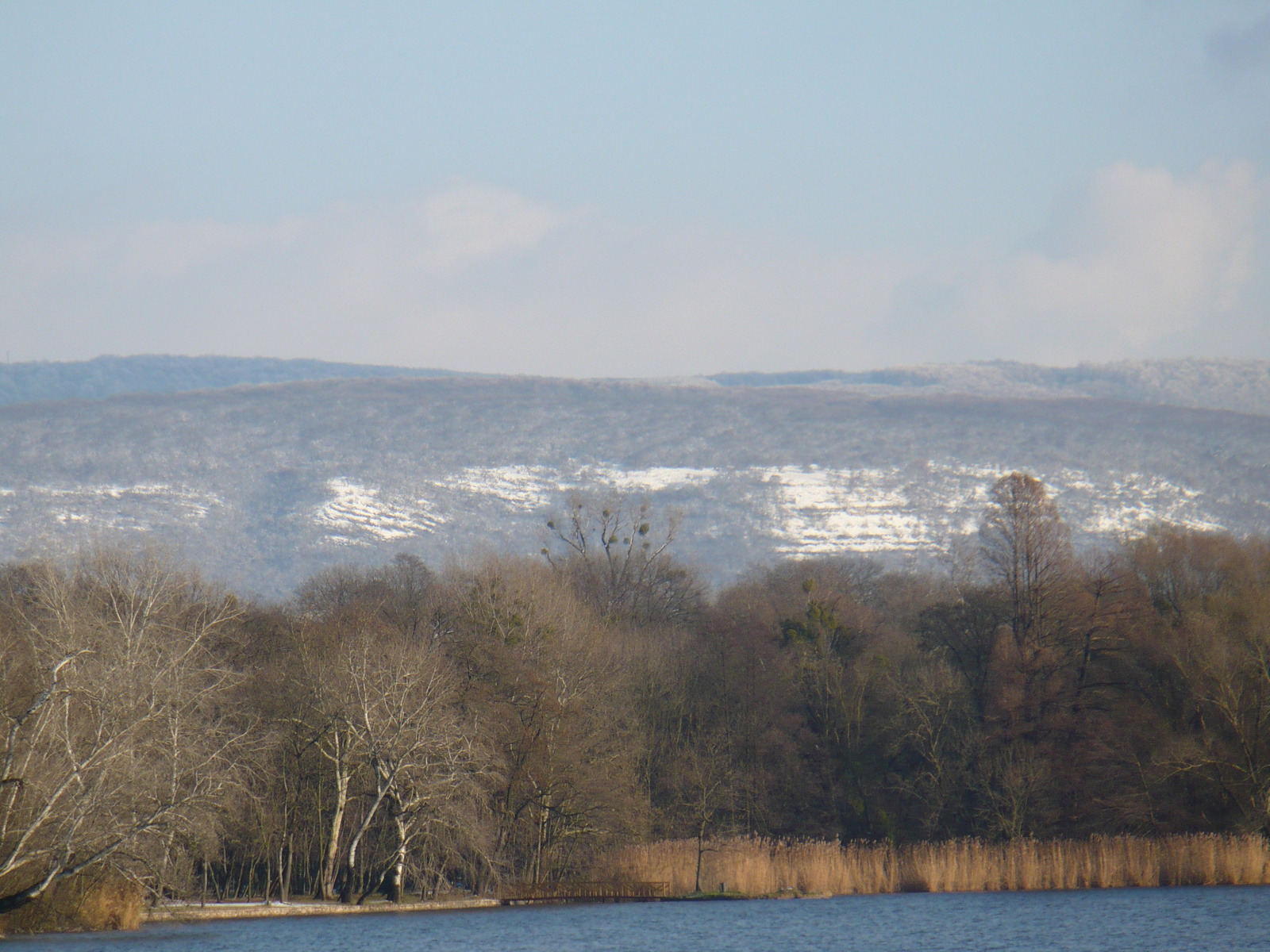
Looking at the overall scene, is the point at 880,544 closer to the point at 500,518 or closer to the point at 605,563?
the point at 500,518

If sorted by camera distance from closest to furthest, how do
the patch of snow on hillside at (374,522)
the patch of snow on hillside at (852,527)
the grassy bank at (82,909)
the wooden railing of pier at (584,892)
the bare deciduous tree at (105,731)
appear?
the bare deciduous tree at (105,731) → the grassy bank at (82,909) → the wooden railing of pier at (584,892) → the patch of snow on hillside at (852,527) → the patch of snow on hillside at (374,522)

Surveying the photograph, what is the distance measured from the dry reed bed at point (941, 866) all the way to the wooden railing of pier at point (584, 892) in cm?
49

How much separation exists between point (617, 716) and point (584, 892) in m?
10.4

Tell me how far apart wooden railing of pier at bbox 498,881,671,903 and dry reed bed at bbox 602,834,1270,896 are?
49cm

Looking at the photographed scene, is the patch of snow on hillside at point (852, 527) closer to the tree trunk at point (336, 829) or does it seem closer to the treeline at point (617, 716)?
the treeline at point (617, 716)

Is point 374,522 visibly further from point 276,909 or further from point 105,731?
point 105,731

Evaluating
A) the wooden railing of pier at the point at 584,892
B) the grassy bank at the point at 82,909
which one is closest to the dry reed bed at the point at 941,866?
the wooden railing of pier at the point at 584,892

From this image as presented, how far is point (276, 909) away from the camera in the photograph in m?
46.9

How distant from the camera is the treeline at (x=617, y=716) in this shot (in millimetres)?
44719

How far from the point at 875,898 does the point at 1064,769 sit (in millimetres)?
11969

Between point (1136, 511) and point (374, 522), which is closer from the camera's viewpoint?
point (1136, 511)

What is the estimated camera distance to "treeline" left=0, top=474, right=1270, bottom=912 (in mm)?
44719

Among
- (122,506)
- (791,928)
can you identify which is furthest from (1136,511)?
(791,928)

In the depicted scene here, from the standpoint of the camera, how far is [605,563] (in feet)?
314
